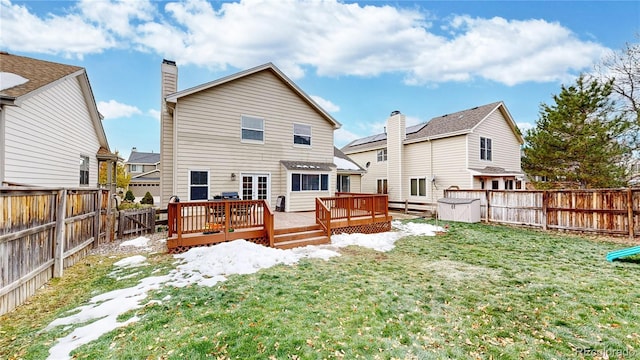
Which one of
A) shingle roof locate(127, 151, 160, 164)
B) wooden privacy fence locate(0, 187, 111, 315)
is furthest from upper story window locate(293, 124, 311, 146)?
shingle roof locate(127, 151, 160, 164)

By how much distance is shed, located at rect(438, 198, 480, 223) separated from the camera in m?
13.1

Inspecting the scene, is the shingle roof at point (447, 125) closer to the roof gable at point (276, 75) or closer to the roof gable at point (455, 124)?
the roof gable at point (455, 124)

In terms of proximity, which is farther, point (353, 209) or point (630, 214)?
point (353, 209)

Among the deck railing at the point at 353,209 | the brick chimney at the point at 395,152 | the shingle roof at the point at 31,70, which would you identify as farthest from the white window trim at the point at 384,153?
the shingle roof at the point at 31,70

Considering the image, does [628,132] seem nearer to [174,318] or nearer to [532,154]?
[532,154]

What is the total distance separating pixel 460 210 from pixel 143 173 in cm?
4197

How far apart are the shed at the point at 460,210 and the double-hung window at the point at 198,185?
1182 cm

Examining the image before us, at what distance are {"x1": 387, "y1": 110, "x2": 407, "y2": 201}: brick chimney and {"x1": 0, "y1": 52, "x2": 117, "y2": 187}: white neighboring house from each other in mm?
17900

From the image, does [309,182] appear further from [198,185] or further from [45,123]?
[45,123]

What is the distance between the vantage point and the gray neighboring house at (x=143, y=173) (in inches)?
1421

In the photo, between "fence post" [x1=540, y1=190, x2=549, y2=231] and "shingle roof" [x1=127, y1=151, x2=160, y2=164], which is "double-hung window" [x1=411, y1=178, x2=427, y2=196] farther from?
"shingle roof" [x1=127, y1=151, x2=160, y2=164]

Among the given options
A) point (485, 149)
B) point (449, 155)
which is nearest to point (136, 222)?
point (449, 155)

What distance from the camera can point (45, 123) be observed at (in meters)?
8.97

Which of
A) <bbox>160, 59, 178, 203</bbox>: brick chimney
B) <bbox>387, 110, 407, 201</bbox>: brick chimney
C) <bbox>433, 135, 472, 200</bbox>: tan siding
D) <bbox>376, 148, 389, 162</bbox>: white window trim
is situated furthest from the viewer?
<bbox>376, 148, 389, 162</bbox>: white window trim
